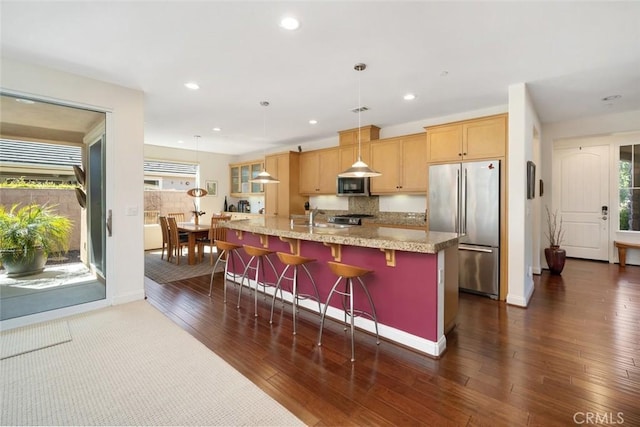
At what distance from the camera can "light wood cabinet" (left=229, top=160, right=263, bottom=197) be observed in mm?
7840

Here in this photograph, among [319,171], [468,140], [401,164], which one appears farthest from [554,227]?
[319,171]

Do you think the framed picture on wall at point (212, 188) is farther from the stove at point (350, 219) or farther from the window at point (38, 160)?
the window at point (38, 160)

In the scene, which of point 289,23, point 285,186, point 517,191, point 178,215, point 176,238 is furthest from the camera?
point 178,215

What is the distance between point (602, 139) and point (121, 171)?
318 inches

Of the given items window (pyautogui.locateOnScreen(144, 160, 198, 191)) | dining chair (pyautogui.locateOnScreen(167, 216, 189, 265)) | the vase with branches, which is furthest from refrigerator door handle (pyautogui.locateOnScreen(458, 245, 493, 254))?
window (pyautogui.locateOnScreen(144, 160, 198, 191))

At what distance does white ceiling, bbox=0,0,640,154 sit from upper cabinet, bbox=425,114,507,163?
0.34 metres

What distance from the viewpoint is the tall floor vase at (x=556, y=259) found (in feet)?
15.9

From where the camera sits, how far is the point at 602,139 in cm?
546

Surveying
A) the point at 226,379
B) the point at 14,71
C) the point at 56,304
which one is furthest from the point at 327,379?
the point at 14,71

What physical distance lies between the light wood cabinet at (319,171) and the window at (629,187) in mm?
5235

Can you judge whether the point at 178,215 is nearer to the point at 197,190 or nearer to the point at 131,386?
the point at 197,190

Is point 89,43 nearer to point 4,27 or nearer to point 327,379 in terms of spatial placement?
point 4,27

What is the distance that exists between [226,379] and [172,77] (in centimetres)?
317

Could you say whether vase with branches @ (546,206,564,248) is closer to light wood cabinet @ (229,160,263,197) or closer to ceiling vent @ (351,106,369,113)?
ceiling vent @ (351,106,369,113)
